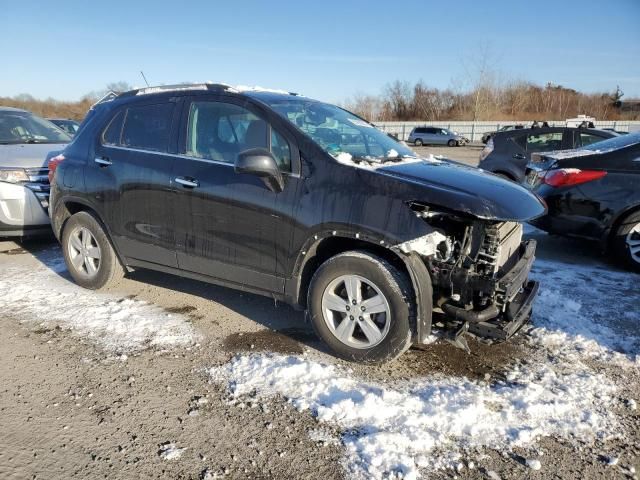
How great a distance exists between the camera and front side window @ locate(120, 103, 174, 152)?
4.44m

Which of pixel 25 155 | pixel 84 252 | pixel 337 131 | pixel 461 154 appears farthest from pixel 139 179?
pixel 461 154

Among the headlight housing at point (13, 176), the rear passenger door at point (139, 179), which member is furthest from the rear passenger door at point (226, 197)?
the headlight housing at point (13, 176)

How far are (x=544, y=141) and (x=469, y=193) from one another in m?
7.90

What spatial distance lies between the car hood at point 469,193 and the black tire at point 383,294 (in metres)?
0.53

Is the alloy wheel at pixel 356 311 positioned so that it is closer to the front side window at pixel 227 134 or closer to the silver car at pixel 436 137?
the front side window at pixel 227 134

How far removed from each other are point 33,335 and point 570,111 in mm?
65825

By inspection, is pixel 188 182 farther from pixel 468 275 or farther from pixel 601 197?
pixel 601 197

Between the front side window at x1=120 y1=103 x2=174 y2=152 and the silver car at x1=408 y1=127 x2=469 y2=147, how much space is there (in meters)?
38.8

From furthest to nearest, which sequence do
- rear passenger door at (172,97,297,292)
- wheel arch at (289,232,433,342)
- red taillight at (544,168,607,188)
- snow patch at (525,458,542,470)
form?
red taillight at (544,168,607,188)
rear passenger door at (172,97,297,292)
wheel arch at (289,232,433,342)
snow patch at (525,458,542,470)

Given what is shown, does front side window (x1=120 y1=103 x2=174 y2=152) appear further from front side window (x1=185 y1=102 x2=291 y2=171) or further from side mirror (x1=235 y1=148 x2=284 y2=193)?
side mirror (x1=235 y1=148 x2=284 y2=193)

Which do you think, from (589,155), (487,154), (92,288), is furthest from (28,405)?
(487,154)

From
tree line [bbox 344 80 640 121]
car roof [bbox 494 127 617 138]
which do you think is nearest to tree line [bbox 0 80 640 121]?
tree line [bbox 344 80 640 121]

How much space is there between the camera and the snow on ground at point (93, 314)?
4.09 meters

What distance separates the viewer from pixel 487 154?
10.6 m
